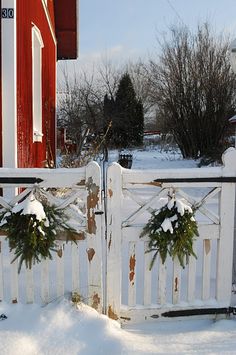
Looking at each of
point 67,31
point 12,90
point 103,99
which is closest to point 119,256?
point 12,90

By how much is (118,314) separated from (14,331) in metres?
0.75

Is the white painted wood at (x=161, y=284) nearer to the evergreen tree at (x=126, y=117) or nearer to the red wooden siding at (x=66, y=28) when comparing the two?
the red wooden siding at (x=66, y=28)

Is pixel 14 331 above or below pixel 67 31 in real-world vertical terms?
below

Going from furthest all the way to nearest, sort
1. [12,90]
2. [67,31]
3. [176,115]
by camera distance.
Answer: [176,115], [67,31], [12,90]

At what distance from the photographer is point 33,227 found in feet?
9.07

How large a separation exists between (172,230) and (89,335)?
0.89 meters

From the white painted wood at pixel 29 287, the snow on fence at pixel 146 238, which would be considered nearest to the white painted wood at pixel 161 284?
the snow on fence at pixel 146 238

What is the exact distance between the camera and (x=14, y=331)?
266 cm

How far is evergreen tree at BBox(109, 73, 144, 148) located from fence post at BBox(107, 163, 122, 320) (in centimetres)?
2498

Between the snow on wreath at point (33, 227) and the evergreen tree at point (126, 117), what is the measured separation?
25043 mm

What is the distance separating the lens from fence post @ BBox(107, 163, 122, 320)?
2.88 meters

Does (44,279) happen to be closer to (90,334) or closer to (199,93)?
(90,334)

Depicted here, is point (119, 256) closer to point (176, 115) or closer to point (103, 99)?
point (176, 115)

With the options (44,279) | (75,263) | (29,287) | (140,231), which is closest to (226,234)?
(140,231)
